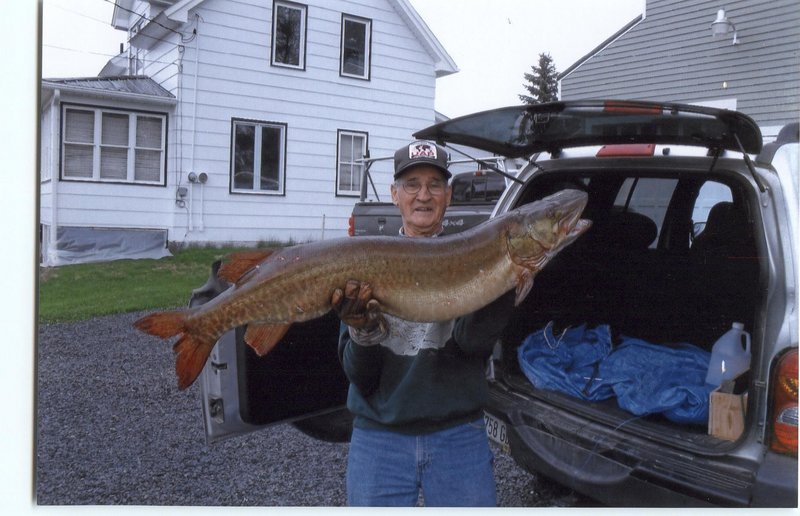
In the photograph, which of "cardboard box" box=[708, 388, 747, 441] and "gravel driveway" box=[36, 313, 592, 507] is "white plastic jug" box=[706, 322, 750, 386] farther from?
"gravel driveway" box=[36, 313, 592, 507]

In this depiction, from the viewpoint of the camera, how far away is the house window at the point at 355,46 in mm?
3012

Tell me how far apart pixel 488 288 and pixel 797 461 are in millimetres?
885

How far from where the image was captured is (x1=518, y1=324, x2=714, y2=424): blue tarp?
2.17m

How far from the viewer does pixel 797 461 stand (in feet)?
5.26

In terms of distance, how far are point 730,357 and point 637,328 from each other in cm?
67

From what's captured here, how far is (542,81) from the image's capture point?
9.69ft

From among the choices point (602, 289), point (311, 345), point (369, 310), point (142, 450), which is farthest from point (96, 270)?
point (602, 289)

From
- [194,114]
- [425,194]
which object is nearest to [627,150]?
[425,194]

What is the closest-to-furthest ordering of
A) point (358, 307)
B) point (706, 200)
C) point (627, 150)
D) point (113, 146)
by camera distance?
point (358, 307)
point (627, 150)
point (113, 146)
point (706, 200)

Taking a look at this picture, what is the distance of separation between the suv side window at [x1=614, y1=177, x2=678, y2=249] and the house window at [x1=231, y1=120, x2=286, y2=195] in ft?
4.88

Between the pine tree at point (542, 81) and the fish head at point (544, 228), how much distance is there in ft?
4.19

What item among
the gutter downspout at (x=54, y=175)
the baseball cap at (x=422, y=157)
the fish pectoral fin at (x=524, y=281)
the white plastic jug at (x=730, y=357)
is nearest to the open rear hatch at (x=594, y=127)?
the baseball cap at (x=422, y=157)

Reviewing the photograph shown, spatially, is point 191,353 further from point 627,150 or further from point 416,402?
point 627,150

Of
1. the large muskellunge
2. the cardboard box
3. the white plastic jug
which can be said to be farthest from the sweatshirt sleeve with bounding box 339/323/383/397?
the white plastic jug
